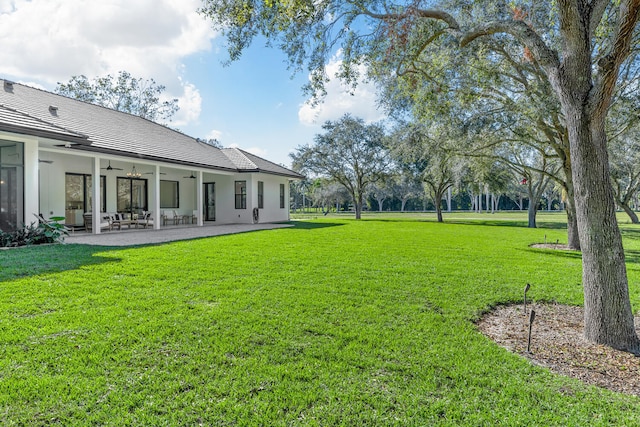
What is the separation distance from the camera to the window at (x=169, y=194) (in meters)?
18.5

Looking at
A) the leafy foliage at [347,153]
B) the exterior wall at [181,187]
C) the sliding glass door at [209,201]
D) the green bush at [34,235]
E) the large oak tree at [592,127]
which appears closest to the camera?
the large oak tree at [592,127]

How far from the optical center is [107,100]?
3186 cm

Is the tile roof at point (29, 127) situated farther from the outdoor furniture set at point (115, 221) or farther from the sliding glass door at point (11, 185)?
the outdoor furniture set at point (115, 221)

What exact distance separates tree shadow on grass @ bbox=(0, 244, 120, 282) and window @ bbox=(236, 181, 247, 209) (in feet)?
36.7

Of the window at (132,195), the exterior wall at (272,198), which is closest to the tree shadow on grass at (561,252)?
the exterior wall at (272,198)

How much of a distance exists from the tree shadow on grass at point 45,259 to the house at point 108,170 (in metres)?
2.02

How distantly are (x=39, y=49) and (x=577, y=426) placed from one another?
88.9 feet

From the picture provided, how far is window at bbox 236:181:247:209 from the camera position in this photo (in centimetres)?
2023

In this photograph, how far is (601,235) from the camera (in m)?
3.87

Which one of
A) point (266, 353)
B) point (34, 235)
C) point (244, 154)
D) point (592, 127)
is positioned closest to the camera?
point (266, 353)

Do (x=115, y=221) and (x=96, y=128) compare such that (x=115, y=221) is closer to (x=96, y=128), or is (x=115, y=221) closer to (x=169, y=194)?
(x=96, y=128)

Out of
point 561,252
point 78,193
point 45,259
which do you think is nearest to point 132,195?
point 78,193

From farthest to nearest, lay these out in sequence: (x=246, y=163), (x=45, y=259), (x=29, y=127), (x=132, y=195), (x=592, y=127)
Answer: (x=246, y=163) < (x=132, y=195) < (x=29, y=127) < (x=45, y=259) < (x=592, y=127)

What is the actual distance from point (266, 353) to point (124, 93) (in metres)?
36.0
